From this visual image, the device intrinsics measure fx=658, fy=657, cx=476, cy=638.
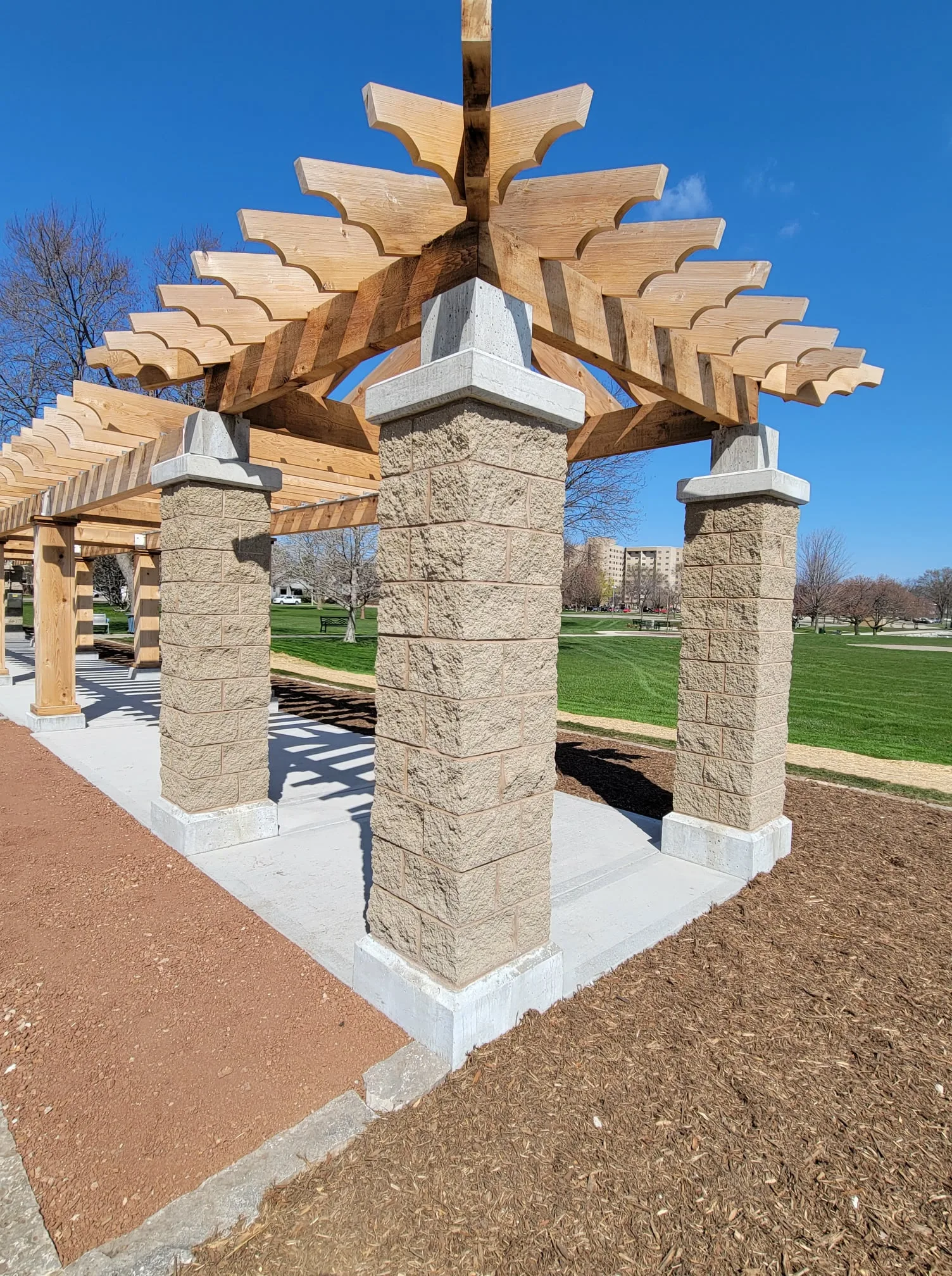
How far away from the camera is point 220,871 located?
439cm

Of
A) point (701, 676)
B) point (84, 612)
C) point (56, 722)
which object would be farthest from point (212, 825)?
point (84, 612)

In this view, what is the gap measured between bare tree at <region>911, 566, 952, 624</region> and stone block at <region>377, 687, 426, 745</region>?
93.8 metres

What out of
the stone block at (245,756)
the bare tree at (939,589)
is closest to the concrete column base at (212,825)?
the stone block at (245,756)

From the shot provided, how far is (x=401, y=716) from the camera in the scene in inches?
112

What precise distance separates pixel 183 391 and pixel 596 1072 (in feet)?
68.9

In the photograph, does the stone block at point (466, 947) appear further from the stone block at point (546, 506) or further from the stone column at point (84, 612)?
the stone column at point (84, 612)

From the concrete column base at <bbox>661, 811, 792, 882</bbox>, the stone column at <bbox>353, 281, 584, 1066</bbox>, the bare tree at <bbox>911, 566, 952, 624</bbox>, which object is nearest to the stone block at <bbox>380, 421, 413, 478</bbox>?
the stone column at <bbox>353, 281, 584, 1066</bbox>

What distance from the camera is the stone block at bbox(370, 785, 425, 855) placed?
278 cm

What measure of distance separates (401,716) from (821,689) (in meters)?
16.5

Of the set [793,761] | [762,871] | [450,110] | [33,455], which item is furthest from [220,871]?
[793,761]

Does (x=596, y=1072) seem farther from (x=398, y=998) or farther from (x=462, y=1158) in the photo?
(x=398, y=998)

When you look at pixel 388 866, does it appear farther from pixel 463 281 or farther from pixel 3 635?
pixel 3 635

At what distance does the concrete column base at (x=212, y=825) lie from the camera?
4633 millimetres

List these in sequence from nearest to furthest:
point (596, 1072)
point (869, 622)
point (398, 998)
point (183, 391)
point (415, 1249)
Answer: point (415, 1249) → point (596, 1072) → point (398, 998) → point (183, 391) → point (869, 622)
